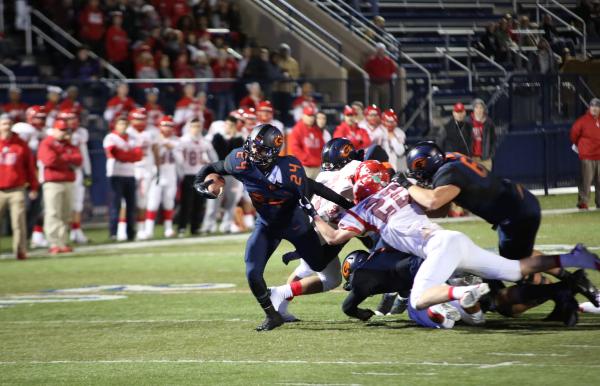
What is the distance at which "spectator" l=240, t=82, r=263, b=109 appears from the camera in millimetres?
22281

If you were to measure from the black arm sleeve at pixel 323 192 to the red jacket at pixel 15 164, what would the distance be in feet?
27.6

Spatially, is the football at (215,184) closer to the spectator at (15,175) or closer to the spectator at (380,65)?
the spectator at (15,175)

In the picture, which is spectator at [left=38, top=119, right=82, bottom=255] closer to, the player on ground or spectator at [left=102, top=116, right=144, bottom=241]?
spectator at [left=102, top=116, right=144, bottom=241]

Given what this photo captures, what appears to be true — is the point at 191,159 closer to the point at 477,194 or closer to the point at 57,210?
the point at 57,210

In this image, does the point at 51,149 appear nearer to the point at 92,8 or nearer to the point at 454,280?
the point at 92,8

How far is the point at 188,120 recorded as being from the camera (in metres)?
21.5

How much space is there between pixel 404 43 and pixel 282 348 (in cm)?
2090

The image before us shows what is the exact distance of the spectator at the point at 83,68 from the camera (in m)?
22.6

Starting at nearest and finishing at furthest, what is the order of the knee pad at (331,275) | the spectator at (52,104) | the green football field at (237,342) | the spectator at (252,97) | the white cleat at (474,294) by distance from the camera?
the green football field at (237,342) < the white cleat at (474,294) < the knee pad at (331,275) < the spectator at (52,104) < the spectator at (252,97)

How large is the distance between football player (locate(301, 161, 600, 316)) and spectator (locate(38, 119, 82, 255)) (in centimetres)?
916

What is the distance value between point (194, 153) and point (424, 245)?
11379 millimetres

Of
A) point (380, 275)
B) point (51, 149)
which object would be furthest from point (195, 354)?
point (51, 149)

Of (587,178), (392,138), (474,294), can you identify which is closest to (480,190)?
(474,294)

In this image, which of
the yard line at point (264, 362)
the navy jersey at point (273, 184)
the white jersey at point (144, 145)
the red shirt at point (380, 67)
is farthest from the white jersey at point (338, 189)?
the red shirt at point (380, 67)
